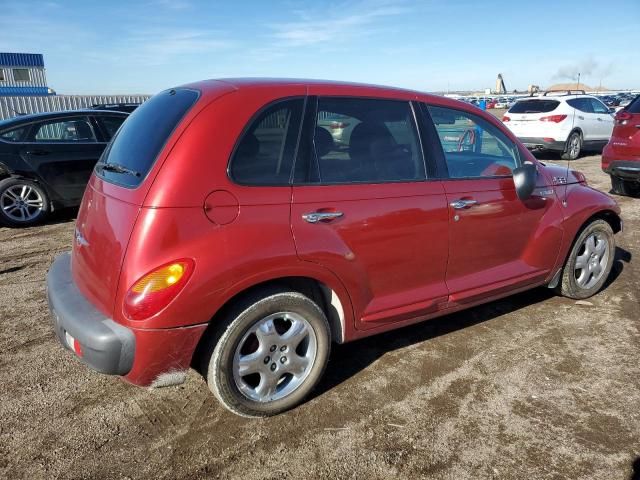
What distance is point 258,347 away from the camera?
270 centimetres

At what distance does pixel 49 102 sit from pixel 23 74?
2485 centimetres

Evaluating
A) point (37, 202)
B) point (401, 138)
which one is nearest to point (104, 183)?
point (401, 138)

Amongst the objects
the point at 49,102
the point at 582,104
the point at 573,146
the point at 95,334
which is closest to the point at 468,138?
the point at 95,334

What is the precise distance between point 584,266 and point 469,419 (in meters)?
2.26

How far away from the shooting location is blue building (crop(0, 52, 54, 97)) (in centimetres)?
4216

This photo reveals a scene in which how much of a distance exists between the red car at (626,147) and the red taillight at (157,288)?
740 centimetres

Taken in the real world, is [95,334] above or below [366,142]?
below

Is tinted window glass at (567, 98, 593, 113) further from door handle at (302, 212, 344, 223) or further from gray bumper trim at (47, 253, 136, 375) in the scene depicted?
gray bumper trim at (47, 253, 136, 375)

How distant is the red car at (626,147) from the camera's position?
24.2 ft

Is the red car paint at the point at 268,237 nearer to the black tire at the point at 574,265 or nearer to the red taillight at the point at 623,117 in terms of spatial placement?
the black tire at the point at 574,265

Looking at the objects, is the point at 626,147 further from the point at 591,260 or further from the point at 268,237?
the point at 268,237

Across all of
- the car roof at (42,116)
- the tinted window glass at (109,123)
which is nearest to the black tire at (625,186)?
the tinted window glass at (109,123)

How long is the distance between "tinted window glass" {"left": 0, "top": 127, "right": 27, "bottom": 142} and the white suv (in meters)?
10.4

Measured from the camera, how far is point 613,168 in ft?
25.4
